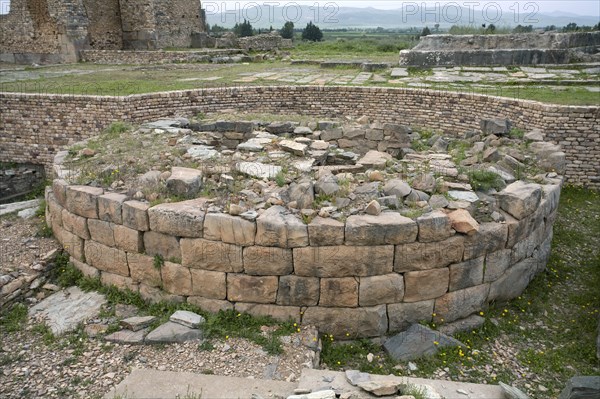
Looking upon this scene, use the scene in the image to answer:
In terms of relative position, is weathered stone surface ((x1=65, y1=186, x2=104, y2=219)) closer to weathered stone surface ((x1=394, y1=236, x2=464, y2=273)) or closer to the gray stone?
the gray stone

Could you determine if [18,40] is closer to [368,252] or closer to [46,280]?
[46,280]

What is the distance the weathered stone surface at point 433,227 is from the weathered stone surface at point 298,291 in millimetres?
1337

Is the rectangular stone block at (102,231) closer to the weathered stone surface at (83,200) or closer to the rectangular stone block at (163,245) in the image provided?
the weathered stone surface at (83,200)

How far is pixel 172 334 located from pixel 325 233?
2036mm

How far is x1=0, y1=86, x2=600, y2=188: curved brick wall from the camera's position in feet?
38.2

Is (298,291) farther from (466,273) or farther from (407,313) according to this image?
(466,273)

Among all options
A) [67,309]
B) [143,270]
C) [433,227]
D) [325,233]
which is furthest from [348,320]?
[67,309]

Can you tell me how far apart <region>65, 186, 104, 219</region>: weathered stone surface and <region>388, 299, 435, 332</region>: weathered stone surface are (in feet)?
13.0

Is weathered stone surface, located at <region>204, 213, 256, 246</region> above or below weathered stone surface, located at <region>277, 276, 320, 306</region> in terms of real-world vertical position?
above

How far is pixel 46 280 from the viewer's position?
274 inches

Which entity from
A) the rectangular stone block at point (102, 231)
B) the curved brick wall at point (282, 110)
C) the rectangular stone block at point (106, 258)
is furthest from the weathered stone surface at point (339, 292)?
the curved brick wall at point (282, 110)

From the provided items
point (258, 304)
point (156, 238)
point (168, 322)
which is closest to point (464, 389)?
point (258, 304)

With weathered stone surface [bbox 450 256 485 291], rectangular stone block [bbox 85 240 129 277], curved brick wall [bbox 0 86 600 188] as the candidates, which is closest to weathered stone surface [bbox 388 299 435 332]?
weathered stone surface [bbox 450 256 485 291]

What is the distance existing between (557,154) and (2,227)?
29.5 ft
